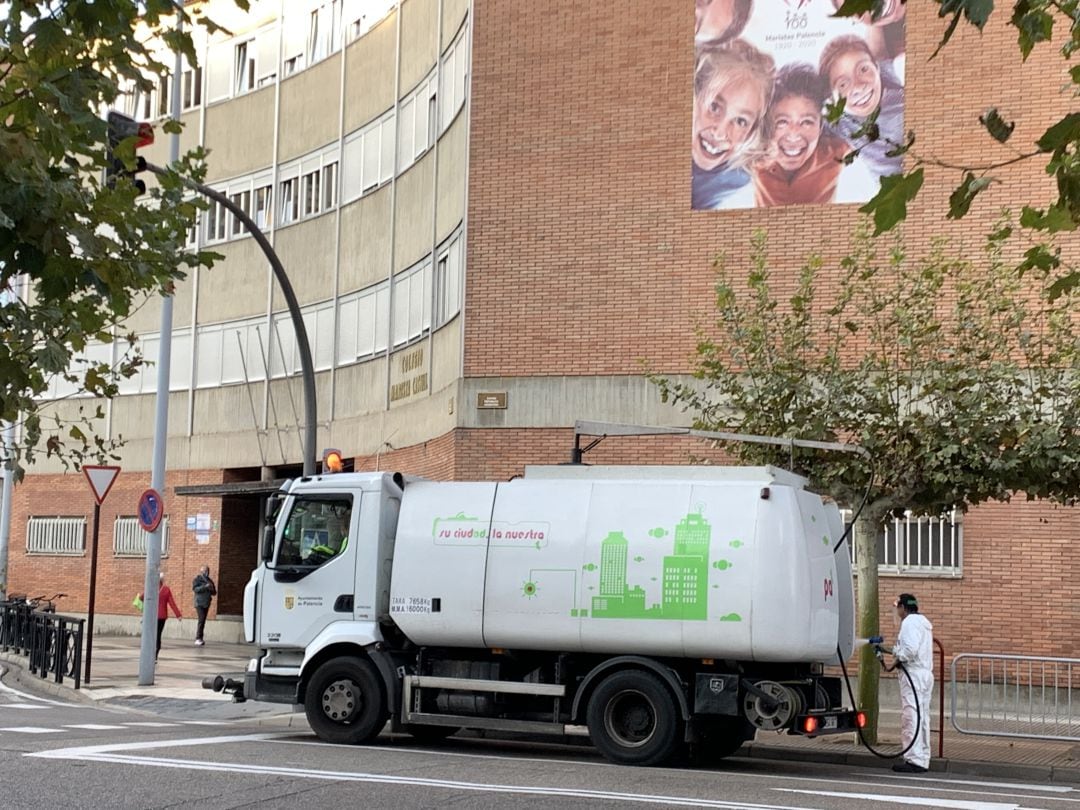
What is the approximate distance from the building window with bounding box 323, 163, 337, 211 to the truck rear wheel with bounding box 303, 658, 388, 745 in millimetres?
17920

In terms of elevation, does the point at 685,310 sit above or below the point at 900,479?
above

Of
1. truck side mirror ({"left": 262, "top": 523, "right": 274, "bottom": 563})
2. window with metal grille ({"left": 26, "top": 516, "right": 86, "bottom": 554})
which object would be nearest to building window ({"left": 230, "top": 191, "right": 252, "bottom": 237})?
window with metal grille ({"left": 26, "top": 516, "right": 86, "bottom": 554})

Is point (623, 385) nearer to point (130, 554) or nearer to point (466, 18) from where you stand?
point (466, 18)

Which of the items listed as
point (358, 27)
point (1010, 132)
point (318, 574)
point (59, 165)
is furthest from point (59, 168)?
point (358, 27)

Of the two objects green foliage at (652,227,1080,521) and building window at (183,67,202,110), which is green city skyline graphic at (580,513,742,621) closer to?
green foliage at (652,227,1080,521)

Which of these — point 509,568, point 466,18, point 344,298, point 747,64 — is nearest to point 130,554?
point 344,298

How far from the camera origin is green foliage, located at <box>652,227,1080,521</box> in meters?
14.9

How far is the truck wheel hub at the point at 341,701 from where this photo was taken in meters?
14.7

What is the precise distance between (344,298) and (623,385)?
10.1m

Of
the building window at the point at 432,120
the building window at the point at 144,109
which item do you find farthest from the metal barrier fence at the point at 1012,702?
the building window at the point at 144,109

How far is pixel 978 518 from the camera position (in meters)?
20.0

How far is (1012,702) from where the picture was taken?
1606cm

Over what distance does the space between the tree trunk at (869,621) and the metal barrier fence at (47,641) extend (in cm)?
1087

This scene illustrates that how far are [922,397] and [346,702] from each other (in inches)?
252
